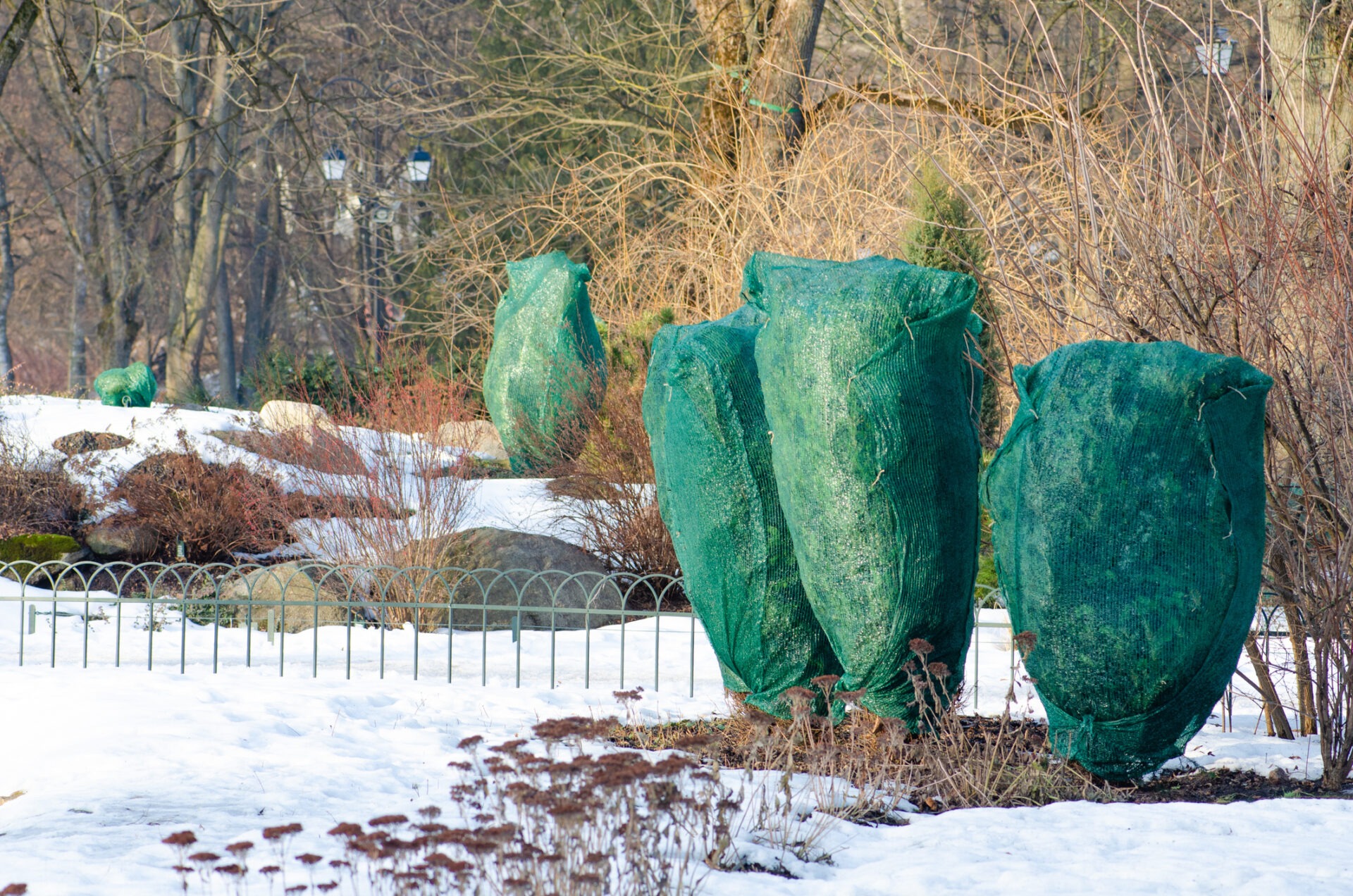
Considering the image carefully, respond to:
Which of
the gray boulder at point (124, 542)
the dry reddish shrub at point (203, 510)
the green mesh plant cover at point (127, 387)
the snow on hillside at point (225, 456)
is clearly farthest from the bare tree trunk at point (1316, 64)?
the green mesh plant cover at point (127, 387)

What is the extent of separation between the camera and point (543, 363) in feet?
37.1

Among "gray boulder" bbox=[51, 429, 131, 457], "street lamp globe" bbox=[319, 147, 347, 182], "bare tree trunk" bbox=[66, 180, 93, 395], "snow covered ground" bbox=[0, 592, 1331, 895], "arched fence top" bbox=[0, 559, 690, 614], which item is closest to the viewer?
"snow covered ground" bbox=[0, 592, 1331, 895]

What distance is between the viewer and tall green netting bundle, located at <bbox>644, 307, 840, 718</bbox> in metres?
4.28

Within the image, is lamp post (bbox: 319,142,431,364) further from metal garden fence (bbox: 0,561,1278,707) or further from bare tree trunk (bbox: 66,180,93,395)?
bare tree trunk (bbox: 66,180,93,395)

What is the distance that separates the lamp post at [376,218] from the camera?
15148 millimetres

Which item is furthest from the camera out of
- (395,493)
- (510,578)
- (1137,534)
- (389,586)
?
(395,493)

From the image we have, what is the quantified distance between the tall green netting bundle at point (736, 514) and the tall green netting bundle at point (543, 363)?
6.57m

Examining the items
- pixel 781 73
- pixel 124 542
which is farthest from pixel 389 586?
pixel 781 73

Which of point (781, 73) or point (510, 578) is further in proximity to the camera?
point (781, 73)

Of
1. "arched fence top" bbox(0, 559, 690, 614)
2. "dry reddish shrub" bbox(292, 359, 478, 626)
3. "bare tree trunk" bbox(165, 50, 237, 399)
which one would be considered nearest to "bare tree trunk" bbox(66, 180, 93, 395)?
"bare tree trunk" bbox(165, 50, 237, 399)

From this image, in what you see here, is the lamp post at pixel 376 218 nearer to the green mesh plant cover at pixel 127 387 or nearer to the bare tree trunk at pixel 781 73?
the green mesh plant cover at pixel 127 387

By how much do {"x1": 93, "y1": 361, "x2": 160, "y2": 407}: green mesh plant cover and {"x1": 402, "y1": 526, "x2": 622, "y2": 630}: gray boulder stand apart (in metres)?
6.24

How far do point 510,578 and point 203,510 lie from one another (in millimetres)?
2661

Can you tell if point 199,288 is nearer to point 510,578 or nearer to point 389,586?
point 510,578
